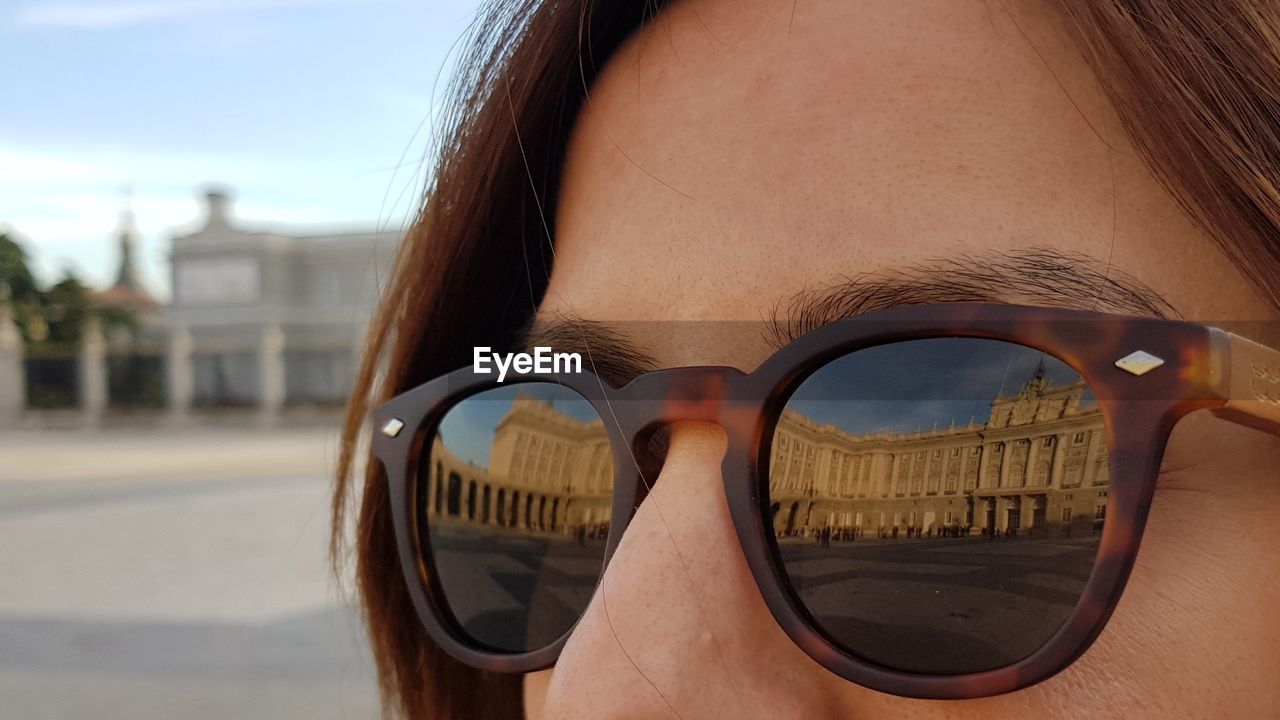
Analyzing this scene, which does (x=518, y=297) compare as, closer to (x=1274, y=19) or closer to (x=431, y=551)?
(x=431, y=551)

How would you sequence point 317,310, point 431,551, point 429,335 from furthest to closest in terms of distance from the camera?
point 317,310, point 429,335, point 431,551

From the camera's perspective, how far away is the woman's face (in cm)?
69

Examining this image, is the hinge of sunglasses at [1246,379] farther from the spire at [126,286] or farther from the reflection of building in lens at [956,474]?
the spire at [126,286]

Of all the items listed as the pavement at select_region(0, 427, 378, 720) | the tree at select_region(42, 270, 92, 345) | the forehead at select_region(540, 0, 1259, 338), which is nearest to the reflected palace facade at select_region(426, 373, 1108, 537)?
the forehead at select_region(540, 0, 1259, 338)

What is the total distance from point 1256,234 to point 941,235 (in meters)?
0.22

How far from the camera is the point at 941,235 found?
753 mm

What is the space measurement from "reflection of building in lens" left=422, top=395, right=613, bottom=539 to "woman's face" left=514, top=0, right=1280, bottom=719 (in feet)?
0.35

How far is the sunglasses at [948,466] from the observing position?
652 mm

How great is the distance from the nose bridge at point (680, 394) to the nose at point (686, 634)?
25 millimetres

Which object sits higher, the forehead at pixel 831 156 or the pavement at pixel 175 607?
the forehead at pixel 831 156

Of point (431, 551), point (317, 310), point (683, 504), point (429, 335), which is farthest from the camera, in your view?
point (317, 310)

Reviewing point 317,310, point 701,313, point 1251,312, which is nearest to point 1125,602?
point 1251,312

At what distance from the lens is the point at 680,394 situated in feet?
2.64

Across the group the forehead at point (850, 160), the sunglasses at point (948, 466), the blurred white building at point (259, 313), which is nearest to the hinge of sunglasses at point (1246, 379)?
the sunglasses at point (948, 466)
